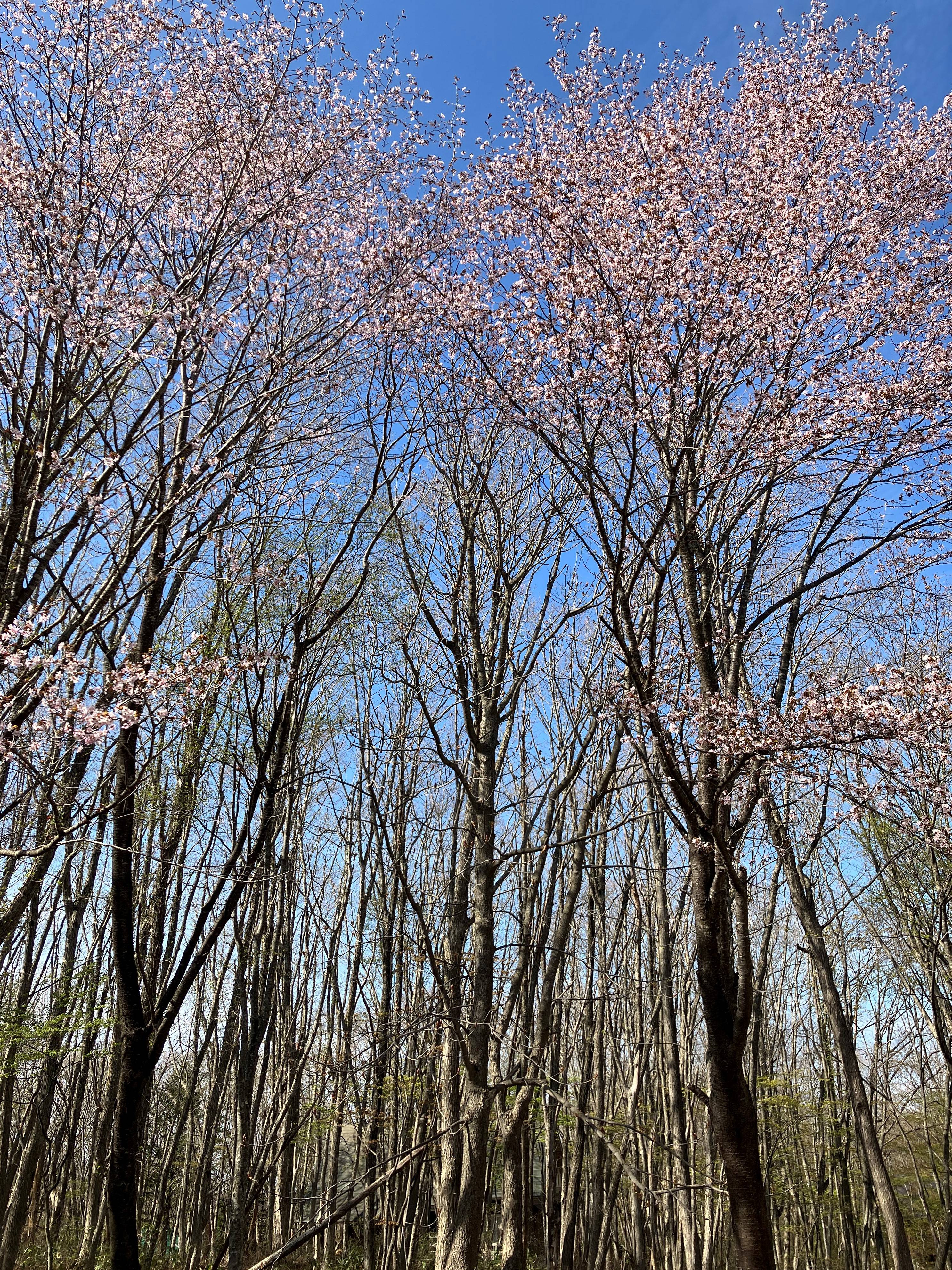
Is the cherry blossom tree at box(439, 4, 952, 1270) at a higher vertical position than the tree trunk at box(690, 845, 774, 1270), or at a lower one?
higher

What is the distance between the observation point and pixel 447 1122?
5.67 metres

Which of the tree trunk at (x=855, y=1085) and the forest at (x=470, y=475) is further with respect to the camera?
the tree trunk at (x=855, y=1085)

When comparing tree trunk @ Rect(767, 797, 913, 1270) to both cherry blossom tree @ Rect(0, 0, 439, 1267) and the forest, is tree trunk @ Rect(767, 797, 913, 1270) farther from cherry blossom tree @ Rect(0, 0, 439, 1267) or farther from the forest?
cherry blossom tree @ Rect(0, 0, 439, 1267)

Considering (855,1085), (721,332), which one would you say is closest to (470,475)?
(721,332)

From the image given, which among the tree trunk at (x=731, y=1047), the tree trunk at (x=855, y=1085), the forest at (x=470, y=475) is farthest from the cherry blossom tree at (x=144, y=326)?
the tree trunk at (x=855, y=1085)

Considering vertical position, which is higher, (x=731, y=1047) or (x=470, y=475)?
(x=470, y=475)

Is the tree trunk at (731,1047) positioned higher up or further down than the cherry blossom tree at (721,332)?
further down

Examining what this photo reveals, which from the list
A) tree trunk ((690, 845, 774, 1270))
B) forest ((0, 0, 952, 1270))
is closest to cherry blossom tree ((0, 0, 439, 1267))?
forest ((0, 0, 952, 1270))

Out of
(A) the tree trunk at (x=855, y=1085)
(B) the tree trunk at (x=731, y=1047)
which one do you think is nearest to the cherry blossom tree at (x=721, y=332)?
(B) the tree trunk at (x=731, y=1047)

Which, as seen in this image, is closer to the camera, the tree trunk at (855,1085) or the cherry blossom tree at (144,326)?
the cherry blossom tree at (144,326)

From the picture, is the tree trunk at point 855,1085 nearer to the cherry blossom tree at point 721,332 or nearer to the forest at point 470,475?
the forest at point 470,475

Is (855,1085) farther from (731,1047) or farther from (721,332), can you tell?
(721,332)

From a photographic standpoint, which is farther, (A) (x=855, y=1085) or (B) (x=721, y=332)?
(A) (x=855, y=1085)

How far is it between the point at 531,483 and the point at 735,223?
2.72m
